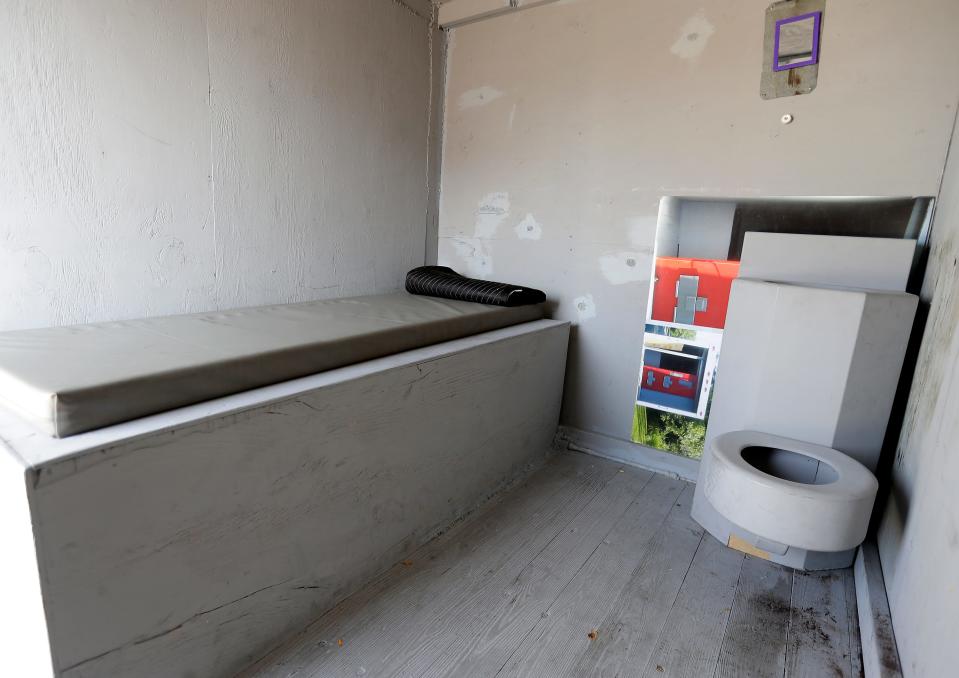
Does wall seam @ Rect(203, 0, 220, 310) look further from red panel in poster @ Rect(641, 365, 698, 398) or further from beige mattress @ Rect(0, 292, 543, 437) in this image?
red panel in poster @ Rect(641, 365, 698, 398)

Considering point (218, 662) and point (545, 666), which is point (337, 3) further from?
point (545, 666)

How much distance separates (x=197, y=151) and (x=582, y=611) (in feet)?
5.93

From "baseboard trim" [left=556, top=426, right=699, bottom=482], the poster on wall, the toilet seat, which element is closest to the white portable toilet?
the toilet seat

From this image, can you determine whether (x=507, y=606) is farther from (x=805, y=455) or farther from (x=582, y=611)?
(x=805, y=455)

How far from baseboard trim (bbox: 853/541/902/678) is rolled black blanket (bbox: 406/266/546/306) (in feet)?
4.70

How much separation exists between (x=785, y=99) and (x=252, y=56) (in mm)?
1877

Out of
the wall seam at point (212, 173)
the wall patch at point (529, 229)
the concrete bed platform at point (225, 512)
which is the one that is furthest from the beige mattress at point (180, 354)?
the wall patch at point (529, 229)

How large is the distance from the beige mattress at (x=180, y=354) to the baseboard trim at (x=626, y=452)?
94 centimetres

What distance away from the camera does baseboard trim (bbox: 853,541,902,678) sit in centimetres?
112

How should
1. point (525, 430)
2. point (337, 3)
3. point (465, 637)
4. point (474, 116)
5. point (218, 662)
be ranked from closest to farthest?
point (218, 662) → point (465, 637) → point (337, 3) → point (525, 430) → point (474, 116)

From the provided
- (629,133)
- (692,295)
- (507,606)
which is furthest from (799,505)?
(629,133)

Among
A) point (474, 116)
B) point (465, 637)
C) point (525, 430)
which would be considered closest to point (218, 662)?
point (465, 637)

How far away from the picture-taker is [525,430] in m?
2.16

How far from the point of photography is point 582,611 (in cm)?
137
